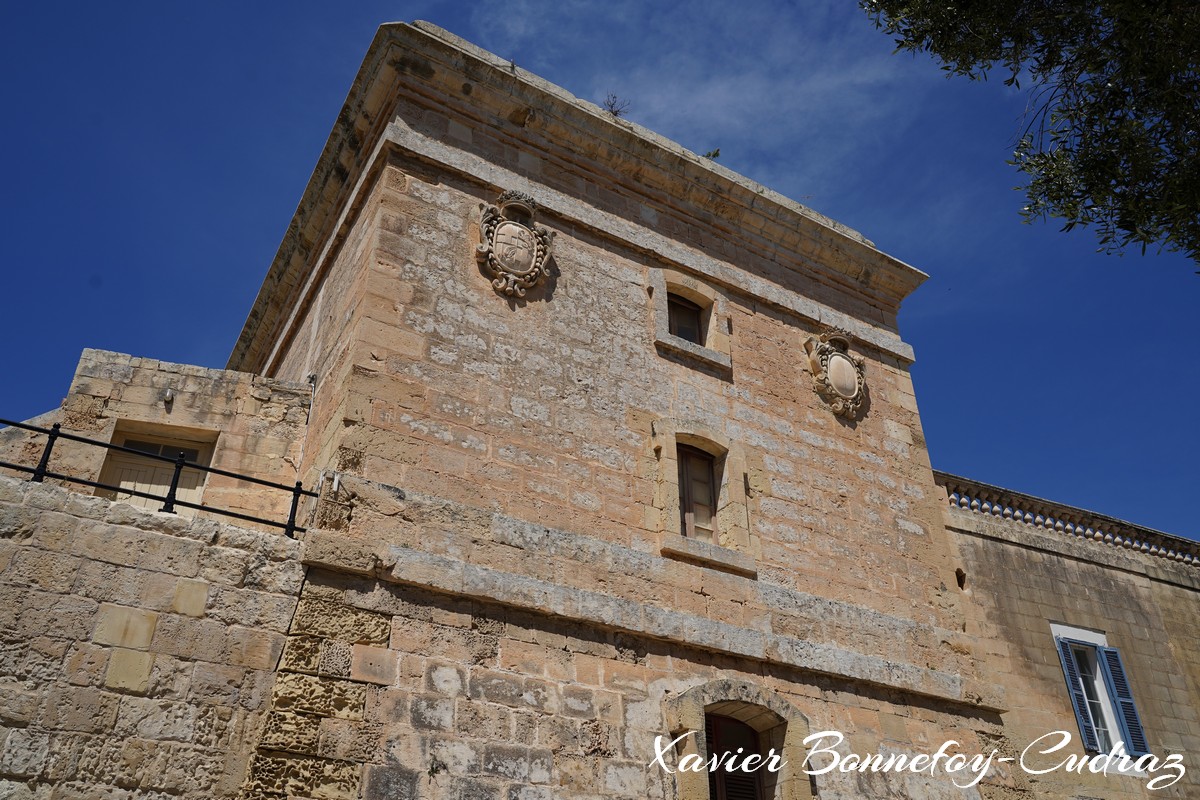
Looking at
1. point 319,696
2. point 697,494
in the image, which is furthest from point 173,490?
point 697,494

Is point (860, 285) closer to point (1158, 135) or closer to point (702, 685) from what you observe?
point (1158, 135)

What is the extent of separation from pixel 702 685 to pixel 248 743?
3.55 meters

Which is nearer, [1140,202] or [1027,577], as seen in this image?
[1140,202]

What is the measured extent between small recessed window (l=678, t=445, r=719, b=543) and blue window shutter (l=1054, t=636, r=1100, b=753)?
536 centimetres

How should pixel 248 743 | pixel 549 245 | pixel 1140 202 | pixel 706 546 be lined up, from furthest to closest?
pixel 549 245 < pixel 706 546 < pixel 1140 202 < pixel 248 743

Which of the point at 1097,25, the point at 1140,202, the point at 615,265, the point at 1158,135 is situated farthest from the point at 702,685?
the point at 1097,25

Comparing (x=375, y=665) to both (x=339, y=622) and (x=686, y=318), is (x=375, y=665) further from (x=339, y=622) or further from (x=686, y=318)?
(x=686, y=318)

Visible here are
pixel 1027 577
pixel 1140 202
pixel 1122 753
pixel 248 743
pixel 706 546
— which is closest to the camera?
pixel 248 743

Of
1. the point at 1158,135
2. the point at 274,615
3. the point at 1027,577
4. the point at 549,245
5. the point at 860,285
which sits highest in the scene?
the point at 860,285

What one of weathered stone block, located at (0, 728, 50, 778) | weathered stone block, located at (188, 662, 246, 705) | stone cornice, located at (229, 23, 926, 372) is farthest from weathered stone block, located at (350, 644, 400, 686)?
stone cornice, located at (229, 23, 926, 372)

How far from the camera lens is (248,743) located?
6.19 meters

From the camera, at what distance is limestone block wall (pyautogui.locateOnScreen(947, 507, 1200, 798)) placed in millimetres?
11055

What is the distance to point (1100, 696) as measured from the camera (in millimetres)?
11703

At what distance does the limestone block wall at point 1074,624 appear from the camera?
36.3 feet
